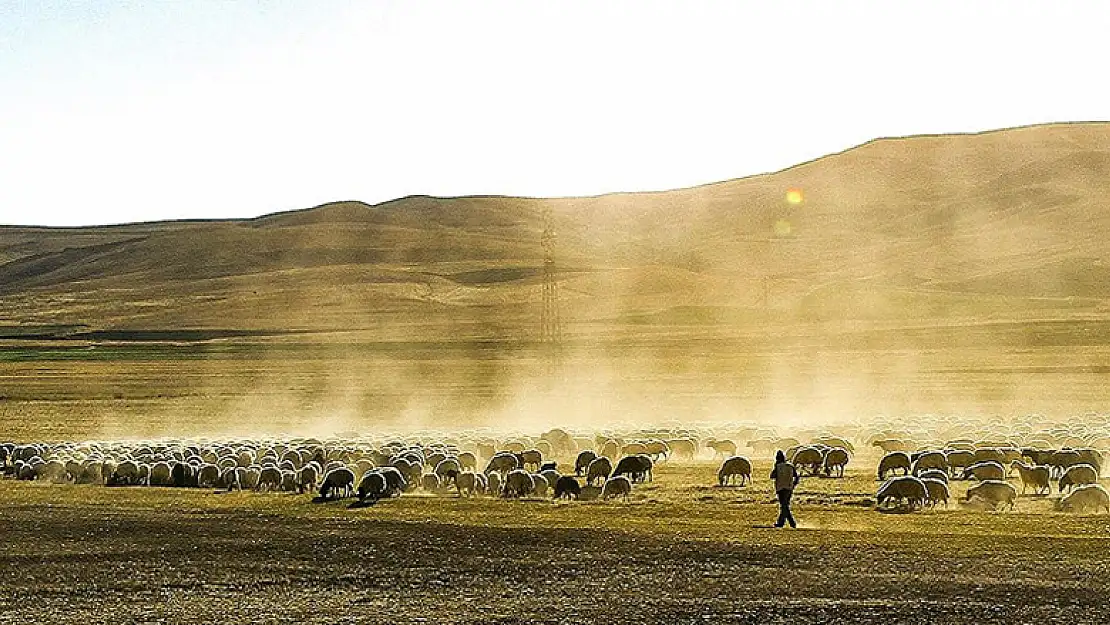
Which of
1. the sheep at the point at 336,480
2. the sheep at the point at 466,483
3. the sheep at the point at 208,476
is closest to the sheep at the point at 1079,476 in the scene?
the sheep at the point at 466,483

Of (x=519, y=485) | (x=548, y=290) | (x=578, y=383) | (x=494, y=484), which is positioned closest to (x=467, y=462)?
(x=494, y=484)

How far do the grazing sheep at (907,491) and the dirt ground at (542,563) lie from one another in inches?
22.8

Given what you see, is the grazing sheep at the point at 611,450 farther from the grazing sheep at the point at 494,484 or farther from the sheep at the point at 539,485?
the sheep at the point at 539,485

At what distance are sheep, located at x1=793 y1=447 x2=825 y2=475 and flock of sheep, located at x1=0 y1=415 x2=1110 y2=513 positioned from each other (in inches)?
1.4

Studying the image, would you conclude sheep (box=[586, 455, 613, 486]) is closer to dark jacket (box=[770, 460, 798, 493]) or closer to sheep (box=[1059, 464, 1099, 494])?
dark jacket (box=[770, 460, 798, 493])

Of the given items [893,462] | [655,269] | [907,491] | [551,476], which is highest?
[655,269]

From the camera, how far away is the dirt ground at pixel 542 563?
621 inches

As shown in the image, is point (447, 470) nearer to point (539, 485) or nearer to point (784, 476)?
point (539, 485)

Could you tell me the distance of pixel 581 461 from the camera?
31891mm

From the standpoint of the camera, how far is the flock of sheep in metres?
27.0

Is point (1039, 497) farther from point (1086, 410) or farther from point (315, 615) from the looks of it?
point (1086, 410)

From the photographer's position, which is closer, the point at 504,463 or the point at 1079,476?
the point at 1079,476

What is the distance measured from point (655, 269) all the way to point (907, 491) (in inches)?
4657

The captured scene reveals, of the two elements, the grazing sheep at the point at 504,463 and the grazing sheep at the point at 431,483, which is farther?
the grazing sheep at the point at 504,463
